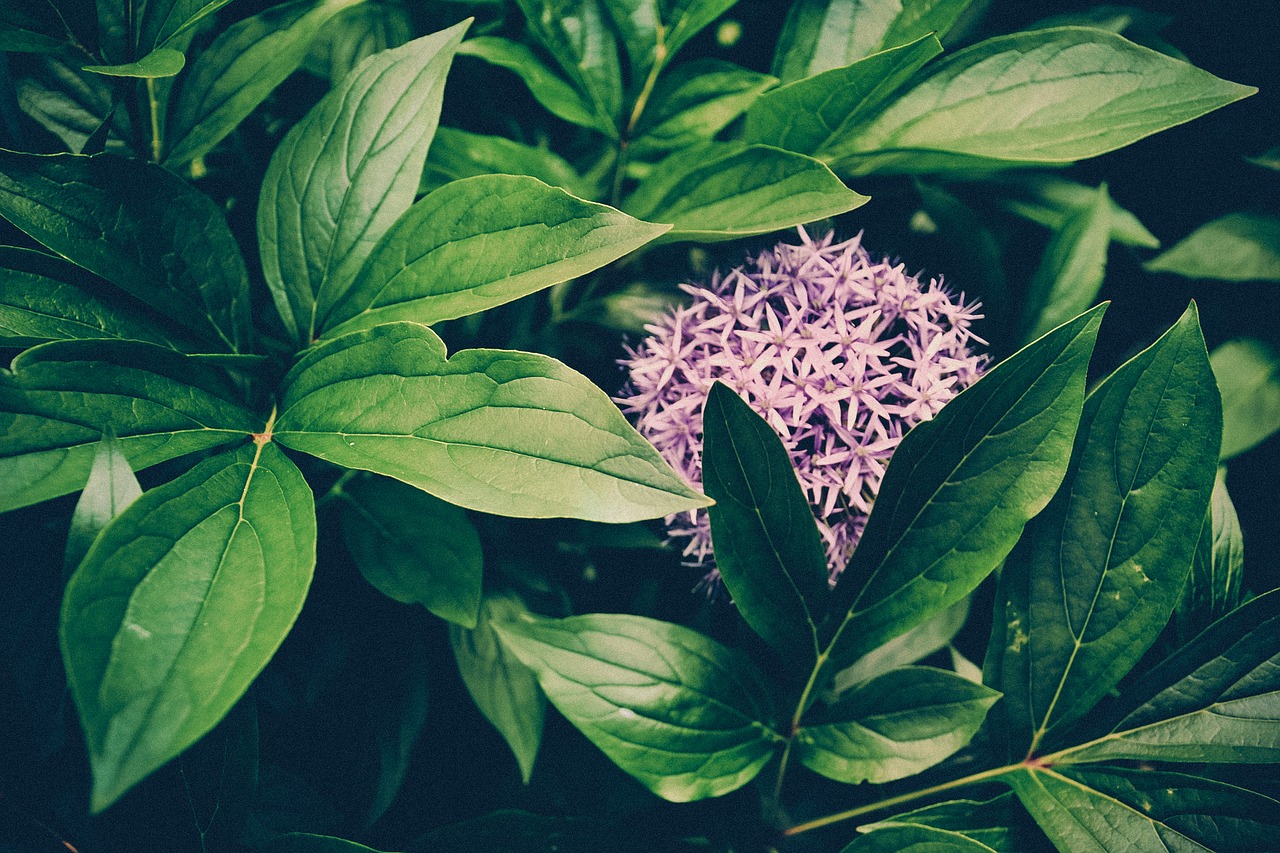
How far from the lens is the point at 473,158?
748 mm

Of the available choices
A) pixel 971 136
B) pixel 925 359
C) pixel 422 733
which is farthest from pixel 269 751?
pixel 971 136

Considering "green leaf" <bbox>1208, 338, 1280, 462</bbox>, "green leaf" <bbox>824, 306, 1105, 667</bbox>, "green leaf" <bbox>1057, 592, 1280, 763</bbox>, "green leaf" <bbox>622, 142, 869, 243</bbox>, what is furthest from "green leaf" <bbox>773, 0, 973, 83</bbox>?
"green leaf" <bbox>1057, 592, 1280, 763</bbox>

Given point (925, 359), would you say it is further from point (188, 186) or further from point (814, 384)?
point (188, 186)

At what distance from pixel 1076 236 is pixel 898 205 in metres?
0.20

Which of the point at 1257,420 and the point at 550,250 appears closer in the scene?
the point at 550,250

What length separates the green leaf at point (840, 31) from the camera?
72cm

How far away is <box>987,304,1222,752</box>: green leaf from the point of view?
1.92 ft

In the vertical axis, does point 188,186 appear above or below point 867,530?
above

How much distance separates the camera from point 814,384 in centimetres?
69

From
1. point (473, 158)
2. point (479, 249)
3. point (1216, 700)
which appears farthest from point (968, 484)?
point (473, 158)

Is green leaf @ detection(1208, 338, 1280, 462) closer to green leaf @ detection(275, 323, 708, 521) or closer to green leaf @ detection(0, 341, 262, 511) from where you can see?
green leaf @ detection(275, 323, 708, 521)

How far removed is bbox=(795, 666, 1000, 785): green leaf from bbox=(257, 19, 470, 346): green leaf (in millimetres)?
554

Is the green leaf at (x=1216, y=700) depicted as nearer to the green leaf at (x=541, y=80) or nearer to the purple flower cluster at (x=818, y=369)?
the purple flower cluster at (x=818, y=369)

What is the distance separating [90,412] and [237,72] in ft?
1.20
